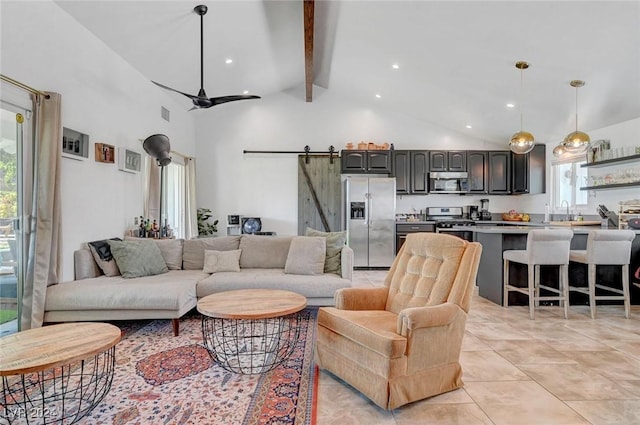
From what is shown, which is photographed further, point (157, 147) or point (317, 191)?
point (317, 191)

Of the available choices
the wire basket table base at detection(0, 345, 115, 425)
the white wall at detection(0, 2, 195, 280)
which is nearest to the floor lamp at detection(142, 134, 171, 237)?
the white wall at detection(0, 2, 195, 280)

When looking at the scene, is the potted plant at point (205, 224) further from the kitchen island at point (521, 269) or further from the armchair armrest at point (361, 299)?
the armchair armrest at point (361, 299)

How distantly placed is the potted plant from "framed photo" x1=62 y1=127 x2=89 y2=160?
349cm

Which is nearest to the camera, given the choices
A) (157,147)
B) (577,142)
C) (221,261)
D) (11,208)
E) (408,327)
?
(408,327)

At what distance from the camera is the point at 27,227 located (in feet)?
10.5

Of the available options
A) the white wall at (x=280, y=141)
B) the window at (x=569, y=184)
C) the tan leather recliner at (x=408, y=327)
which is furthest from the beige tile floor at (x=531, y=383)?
the white wall at (x=280, y=141)

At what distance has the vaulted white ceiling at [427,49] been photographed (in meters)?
3.72

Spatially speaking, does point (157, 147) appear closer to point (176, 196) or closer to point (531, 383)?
point (176, 196)

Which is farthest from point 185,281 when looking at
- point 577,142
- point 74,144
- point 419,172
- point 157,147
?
point 419,172

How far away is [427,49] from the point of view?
15.8 ft

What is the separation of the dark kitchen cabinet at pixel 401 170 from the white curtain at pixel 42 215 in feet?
18.2

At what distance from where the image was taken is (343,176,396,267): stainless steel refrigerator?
23.2ft

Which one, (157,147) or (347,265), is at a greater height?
(157,147)

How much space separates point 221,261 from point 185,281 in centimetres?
60
